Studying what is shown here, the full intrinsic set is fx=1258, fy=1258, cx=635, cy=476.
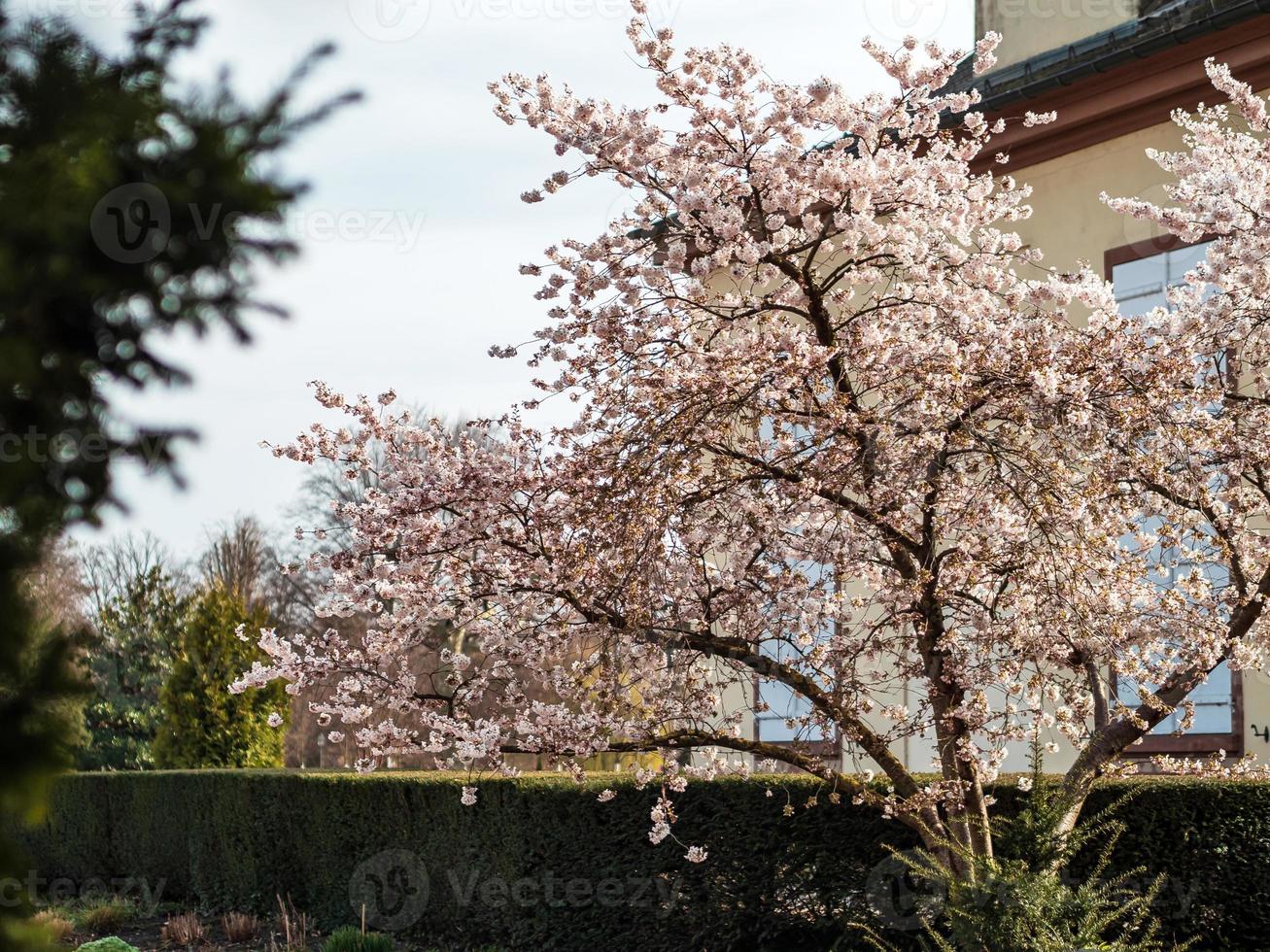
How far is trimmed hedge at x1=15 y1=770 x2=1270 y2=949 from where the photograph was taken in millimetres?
6918

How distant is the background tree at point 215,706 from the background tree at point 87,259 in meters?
14.1

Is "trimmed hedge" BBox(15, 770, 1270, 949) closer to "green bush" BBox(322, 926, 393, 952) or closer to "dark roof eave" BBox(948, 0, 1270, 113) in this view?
"green bush" BBox(322, 926, 393, 952)

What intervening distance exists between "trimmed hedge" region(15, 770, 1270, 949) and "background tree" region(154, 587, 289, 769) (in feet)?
5.94

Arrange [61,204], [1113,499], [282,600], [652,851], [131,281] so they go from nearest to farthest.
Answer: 1. [61,204]
2. [131,281]
3. [1113,499]
4. [652,851]
5. [282,600]

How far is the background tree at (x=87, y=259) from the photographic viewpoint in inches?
67.2

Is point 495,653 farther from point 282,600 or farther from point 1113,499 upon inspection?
point 282,600

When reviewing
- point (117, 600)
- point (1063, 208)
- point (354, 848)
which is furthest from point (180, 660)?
point (1063, 208)

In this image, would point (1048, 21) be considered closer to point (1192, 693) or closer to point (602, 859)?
point (1192, 693)

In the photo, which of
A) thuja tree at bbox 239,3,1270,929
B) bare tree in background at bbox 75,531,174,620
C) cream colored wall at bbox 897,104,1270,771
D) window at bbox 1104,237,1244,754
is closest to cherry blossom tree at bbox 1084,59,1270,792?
thuja tree at bbox 239,3,1270,929

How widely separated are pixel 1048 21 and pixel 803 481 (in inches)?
297

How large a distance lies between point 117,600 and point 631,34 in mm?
19936

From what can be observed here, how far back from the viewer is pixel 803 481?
5.70 m

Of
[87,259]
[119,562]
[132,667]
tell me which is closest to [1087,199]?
[87,259]

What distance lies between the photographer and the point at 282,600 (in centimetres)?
2917
